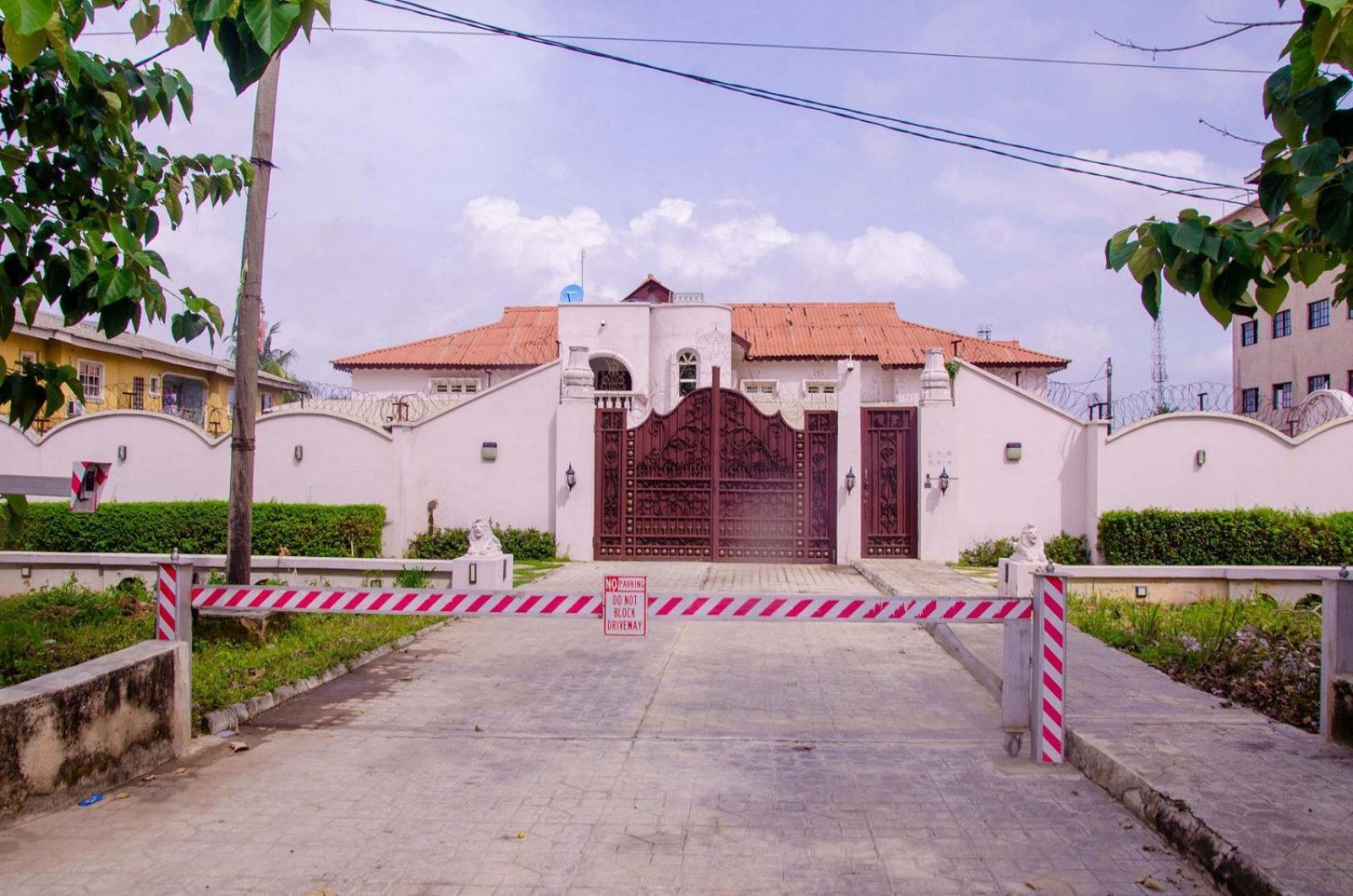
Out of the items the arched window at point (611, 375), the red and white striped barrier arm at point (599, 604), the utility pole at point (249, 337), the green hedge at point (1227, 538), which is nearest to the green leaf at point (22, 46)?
the red and white striped barrier arm at point (599, 604)

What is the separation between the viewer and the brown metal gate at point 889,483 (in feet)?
55.9

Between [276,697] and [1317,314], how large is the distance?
1694 inches

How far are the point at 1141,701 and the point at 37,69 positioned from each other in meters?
8.03

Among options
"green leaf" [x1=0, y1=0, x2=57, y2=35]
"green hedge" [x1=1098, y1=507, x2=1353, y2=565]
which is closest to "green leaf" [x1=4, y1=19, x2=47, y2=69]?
"green leaf" [x1=0, y1=0, x2=57, y2=35]

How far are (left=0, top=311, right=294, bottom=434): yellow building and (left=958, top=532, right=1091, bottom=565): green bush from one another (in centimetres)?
1789

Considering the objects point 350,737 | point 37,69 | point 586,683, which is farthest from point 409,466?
point 37,69

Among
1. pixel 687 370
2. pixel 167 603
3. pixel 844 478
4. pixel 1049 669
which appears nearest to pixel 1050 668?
pixel 1049 669

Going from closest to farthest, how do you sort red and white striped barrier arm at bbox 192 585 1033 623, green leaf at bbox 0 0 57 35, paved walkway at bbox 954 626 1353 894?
green leaf at bbox 0 0 57 35 < paved walkway at bbox 954 626 1353 894 < red and white striped barrier arm at bbox 192 585 1033 623

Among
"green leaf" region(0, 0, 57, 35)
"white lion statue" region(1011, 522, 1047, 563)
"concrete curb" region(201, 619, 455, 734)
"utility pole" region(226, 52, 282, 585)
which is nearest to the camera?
"green leaf" region(0, 0, 57, 35)

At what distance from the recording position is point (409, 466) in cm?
1759

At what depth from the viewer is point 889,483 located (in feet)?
56.0

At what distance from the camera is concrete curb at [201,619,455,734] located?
260 inches

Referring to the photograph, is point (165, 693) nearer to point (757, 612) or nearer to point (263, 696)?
point (263, 696)

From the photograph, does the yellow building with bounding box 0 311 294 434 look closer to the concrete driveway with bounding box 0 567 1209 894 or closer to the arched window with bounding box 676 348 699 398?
the arched window with bounding box 676 348 699 398
